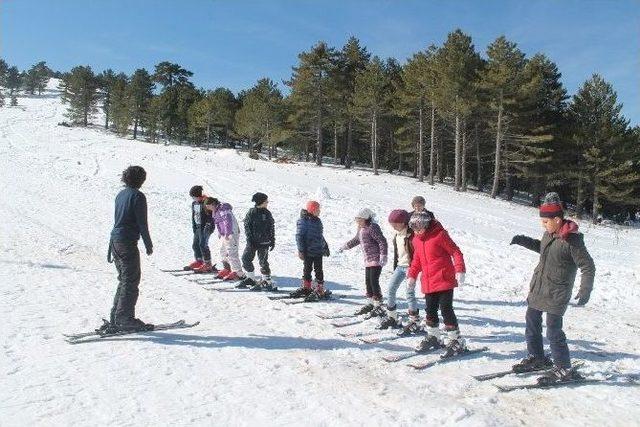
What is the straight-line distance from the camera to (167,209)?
20.0m

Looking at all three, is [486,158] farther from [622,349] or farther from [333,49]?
[622,349]

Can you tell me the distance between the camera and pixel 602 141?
118 feet

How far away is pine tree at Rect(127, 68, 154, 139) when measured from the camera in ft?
221

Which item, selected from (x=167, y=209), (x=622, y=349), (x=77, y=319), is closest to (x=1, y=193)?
(x=167, y=209)

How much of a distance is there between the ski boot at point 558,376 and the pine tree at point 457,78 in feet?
107

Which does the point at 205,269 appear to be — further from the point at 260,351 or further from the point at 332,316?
the point at 260,351

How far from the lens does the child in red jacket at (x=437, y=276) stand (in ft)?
20.1

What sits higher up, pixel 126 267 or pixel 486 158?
pixel 486 158

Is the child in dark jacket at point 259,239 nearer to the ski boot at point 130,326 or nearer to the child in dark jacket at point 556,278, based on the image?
the ski boot at point 130,326

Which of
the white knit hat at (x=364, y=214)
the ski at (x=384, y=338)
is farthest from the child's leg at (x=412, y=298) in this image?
the white knit hat at (x=364, y=214)

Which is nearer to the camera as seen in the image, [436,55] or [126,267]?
[126,267]

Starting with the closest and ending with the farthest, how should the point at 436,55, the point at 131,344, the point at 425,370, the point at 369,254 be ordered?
1. the point at 425,370
2. the point at 131,344
3. the point at 369,254
4. the point at 436,55

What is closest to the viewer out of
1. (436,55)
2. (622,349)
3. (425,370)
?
(425,370)

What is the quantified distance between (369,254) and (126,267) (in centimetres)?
369
